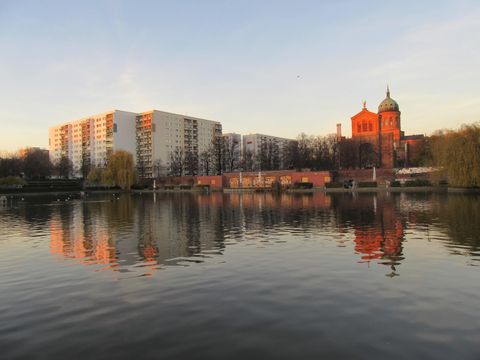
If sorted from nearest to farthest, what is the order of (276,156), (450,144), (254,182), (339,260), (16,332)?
1. (16,332)
2. (339,260)
3. (450,144)
4. (254,182)
5. (276,156)

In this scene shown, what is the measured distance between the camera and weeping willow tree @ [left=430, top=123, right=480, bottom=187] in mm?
49031

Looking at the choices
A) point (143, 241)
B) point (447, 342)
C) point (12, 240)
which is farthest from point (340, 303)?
point (12, 240)

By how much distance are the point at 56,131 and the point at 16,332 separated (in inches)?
6938

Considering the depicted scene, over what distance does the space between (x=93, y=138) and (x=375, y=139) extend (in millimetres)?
103488

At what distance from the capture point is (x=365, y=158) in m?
103

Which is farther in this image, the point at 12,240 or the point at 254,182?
the point at 254,182

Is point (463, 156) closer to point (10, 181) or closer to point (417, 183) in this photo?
point (417, 183)

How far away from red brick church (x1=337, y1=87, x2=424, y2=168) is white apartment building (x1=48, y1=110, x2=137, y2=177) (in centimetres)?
7704

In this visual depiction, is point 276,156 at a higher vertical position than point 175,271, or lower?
higher

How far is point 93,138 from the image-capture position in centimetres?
14825

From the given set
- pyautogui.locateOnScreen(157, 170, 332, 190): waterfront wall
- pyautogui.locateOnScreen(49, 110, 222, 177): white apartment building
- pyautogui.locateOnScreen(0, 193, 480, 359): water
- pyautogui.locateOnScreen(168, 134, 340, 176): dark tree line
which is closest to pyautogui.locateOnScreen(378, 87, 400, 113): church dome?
pyautogui.locateOnScreen(168, 134, 340, 176): dark tree line

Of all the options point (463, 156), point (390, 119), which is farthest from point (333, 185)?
point (390, 119)

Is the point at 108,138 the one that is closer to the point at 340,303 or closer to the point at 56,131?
the point at 56,131

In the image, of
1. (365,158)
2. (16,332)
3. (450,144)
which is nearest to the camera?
(16,332)
